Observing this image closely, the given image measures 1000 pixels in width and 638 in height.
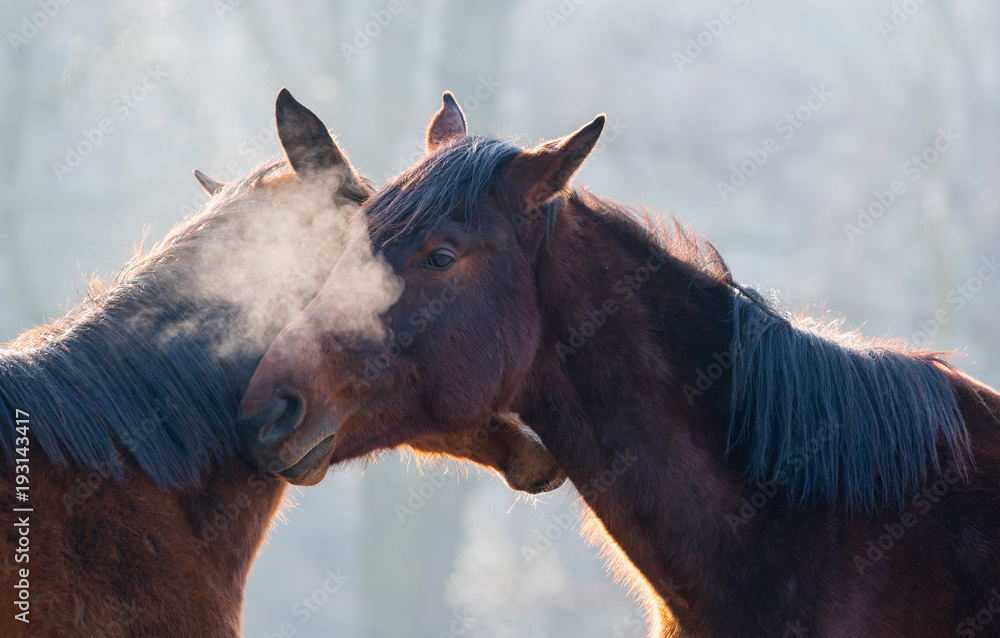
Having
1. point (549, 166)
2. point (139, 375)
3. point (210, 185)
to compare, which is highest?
point (549, 166)

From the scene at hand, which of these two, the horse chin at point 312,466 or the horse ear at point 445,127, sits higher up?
the horse ear at point 445,127

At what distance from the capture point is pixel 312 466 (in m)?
2.68

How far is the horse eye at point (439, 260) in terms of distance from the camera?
2855 millimetres

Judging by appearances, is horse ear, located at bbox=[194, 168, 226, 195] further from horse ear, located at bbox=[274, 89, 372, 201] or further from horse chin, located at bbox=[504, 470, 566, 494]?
horse chin, located at bbox=[504, 470, 566, 494]

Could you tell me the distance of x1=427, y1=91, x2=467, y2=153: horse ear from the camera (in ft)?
12.0

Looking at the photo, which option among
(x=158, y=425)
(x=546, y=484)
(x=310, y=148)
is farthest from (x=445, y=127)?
(x=158, y=425)

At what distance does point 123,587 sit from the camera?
7.67 feet

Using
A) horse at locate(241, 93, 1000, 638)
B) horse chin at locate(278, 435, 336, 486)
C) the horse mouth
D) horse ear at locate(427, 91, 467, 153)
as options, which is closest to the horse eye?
horse at locate(241, 93, 1000, 638)

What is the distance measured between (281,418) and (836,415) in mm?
2112

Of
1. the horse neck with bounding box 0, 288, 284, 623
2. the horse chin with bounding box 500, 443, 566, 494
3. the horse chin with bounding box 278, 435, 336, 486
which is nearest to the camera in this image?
the horse neck with bounding box 0, 288, 284, 623

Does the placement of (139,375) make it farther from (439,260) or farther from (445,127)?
(445,127)

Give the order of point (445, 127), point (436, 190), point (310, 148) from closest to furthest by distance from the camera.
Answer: point (436, 190), point (310, 148), point (445, 127)

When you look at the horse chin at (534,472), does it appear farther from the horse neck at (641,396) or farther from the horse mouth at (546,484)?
the horse neck at (641,396)

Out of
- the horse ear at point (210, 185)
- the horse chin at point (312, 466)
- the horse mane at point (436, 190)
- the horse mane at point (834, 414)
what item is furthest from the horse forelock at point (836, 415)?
the horse ear at point (210, 185)
